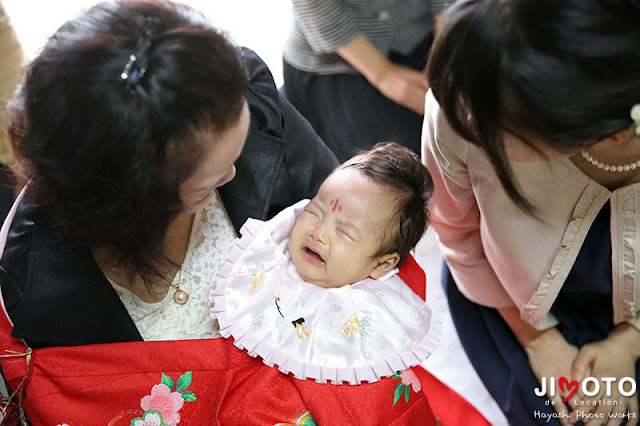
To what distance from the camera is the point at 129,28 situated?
935mm

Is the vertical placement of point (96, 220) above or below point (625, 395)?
above

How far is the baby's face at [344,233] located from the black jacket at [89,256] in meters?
0.12

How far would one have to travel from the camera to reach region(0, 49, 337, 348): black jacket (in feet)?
3.67

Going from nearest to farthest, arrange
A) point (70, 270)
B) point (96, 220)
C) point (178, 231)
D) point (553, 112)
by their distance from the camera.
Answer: point (553, 112) < point (96, 220) < point (70, 270) < point (178, 231)

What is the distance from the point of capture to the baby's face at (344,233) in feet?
4.15

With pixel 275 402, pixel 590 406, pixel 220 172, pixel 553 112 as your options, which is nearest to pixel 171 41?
pixel 220 172

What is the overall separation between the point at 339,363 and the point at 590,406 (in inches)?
24.5

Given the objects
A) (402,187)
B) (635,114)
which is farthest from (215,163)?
(635,114)

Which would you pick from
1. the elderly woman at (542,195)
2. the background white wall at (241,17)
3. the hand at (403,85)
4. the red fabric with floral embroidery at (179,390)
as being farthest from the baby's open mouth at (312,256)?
the background white wall at (241,17)

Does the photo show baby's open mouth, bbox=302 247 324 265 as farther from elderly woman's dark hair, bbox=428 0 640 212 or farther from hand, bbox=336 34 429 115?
hand, bbox=336 34 429 115

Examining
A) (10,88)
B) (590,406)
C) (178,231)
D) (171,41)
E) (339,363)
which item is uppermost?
(171,41)

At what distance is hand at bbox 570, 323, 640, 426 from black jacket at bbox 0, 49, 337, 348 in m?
0.79

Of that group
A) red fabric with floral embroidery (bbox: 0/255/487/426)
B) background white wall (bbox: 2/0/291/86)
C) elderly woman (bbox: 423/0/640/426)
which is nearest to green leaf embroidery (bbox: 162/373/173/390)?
red fabric with floral embroidery (bbox: 0/255/487/426)

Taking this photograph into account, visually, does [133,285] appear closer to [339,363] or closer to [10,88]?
[339,363]
